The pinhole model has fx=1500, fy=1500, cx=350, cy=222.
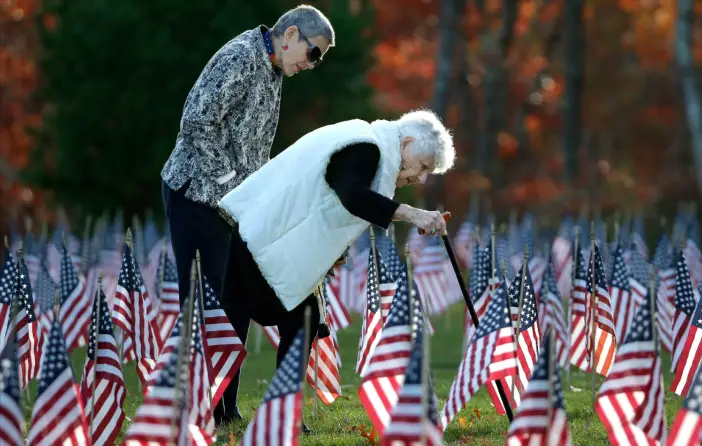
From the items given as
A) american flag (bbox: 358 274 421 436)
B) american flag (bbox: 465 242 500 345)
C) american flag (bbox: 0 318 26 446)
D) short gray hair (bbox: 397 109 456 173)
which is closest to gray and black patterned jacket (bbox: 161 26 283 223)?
short gray hair (bbox: 397 109 456 173)

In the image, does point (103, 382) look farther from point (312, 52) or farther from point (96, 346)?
point (312, 52)

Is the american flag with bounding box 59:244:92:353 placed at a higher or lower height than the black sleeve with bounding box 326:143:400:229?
lower

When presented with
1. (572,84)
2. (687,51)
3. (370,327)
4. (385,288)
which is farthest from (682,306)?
(572,84)

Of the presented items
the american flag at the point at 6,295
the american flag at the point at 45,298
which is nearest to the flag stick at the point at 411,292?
the american flag at the point at 6,295

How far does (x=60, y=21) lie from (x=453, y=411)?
22.1 metres

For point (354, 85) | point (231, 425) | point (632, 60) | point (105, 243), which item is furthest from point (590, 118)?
point (231, 425)

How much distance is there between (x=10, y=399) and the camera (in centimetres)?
643

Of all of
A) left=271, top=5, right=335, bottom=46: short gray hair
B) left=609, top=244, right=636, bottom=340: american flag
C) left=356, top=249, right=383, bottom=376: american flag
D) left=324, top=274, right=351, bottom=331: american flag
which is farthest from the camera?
left=324, top=274, right=351, bottom=331: american flag

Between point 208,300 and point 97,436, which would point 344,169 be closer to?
point 208,300

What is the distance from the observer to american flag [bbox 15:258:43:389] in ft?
33.9

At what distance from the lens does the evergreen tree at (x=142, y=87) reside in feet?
89.4

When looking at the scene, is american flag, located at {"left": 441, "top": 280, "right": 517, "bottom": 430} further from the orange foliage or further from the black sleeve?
the orange foliage

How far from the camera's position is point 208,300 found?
26.9ft

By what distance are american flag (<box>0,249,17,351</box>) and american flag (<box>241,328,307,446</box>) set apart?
4681 millimetres
